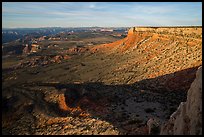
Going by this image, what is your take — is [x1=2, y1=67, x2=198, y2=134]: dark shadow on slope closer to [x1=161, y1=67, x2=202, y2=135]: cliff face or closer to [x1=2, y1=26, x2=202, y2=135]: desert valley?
[x1=2, y1=26, x2=202, y2=135]: desert valley

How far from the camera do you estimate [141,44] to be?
2670 inches

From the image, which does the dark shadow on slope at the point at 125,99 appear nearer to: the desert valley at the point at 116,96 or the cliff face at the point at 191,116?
the desert valley at the point at 116,96

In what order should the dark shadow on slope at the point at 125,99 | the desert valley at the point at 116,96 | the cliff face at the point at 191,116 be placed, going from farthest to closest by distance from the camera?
the dark shadow on slope at the point at 125,99 < the desert valley at the point at 116,96 < the cliff face at the point at 191,116

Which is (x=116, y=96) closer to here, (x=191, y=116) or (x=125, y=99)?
(x=125, y=99)

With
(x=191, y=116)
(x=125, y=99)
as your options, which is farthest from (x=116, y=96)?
(x=191, y=116)

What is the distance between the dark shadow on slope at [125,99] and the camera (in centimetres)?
2442

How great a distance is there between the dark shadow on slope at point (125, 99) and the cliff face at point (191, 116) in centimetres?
562

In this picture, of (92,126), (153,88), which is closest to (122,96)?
(153,88)

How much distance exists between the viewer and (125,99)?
31891 mm

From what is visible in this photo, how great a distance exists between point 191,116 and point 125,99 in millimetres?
18360

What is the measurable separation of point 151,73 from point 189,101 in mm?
31424

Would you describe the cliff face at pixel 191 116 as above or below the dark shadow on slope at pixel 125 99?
above

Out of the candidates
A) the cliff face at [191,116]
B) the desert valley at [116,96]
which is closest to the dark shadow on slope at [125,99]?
the desert valley at [116,96]

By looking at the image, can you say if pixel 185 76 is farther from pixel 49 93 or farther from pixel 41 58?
pixel 41 58
